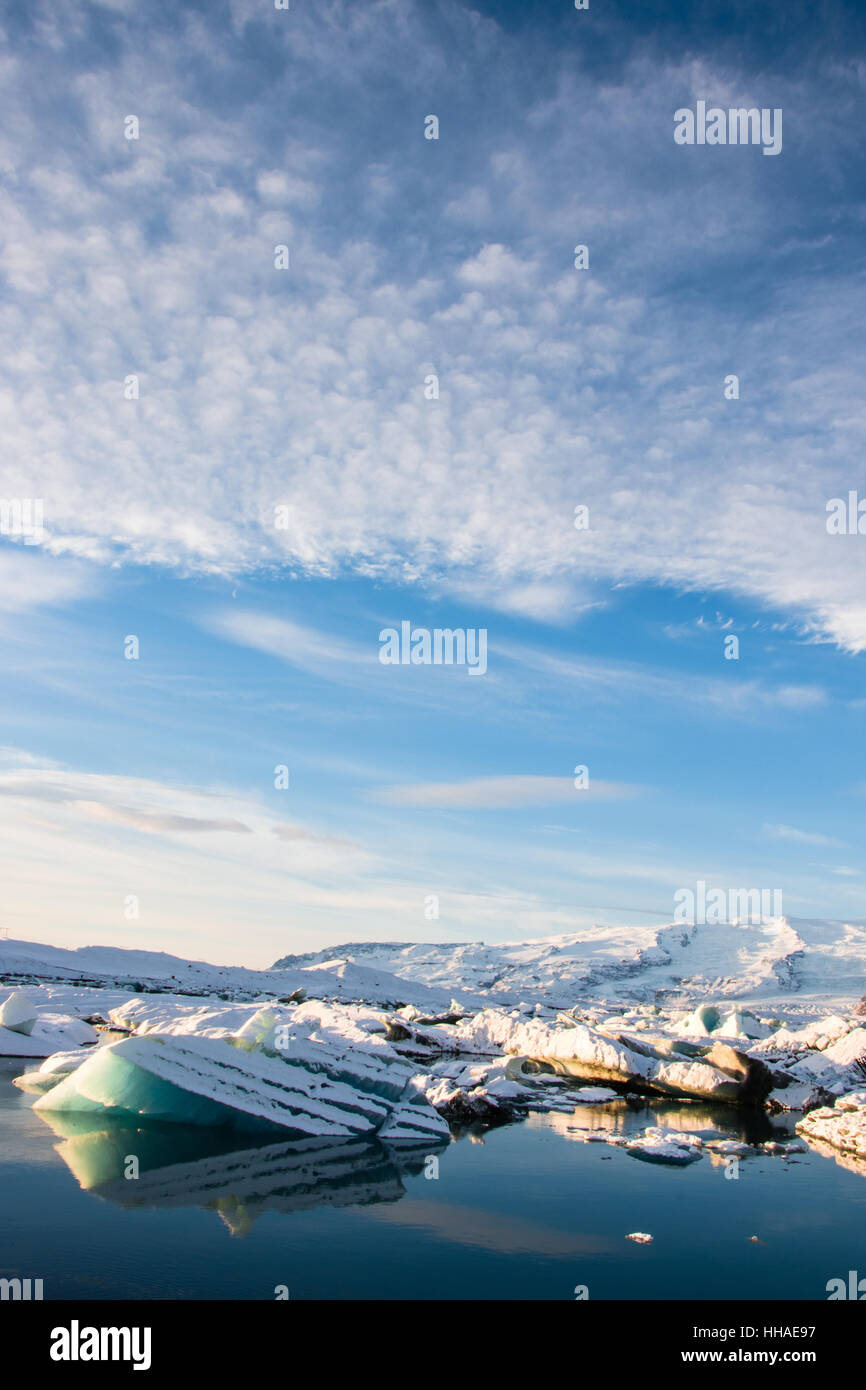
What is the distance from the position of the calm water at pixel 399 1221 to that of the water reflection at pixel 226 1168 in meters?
0.05

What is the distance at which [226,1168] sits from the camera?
1162cm

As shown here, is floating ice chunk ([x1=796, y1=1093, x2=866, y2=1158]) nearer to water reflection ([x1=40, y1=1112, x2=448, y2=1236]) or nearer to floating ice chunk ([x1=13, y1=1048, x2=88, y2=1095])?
water reflection ([x1=40, y1=1112, x2=448, y2=1236])

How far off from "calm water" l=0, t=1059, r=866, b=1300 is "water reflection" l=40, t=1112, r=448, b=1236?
47mm

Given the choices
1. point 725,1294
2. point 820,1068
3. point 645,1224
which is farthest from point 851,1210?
point 820,1068

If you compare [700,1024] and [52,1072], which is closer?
[52,1072]

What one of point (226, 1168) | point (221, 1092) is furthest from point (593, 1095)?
point (226, 1168)

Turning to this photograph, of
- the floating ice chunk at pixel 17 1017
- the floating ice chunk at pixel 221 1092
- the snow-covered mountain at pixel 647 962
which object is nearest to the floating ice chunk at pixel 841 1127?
the floating ice chunk at pixel 221 1092

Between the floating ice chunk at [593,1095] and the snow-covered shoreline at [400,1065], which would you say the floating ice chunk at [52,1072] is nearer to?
Result: the snow-covered shoreline at [400,1065]

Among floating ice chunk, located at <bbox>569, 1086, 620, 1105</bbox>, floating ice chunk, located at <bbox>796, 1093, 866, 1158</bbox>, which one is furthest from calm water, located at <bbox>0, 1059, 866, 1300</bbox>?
floating ice chunk, located at <bbox>569, 1086, 620, 1105</bbox>

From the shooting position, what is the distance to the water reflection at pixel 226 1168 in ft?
32.8

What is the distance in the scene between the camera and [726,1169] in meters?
13.4

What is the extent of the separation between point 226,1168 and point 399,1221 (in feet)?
10.9

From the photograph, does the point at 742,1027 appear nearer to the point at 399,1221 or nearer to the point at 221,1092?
the point at 221,1092
